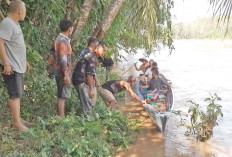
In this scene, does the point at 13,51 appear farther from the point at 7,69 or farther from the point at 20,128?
the point at 20,128

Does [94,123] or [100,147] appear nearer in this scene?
[100,147]

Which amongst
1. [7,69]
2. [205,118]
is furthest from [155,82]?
[7,69]

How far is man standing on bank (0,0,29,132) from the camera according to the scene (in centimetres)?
353

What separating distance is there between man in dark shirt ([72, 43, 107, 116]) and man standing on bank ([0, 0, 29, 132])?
4.27 ft

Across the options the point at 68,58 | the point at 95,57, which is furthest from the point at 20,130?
the point at 95,57

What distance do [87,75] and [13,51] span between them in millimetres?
1566

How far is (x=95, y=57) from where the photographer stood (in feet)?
16.6

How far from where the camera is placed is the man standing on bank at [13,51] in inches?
139

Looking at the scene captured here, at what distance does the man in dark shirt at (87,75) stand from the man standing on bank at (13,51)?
1.30 m

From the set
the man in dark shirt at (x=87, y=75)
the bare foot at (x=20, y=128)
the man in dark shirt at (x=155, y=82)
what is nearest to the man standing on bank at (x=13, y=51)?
the bare foot at (x=20, y=128)

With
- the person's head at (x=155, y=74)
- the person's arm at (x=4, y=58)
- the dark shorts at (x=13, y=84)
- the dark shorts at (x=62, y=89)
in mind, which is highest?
the person's arm at (x=4, y=58)

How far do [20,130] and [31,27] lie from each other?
1900 millimetres

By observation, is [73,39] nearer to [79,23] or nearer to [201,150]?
[79,23]

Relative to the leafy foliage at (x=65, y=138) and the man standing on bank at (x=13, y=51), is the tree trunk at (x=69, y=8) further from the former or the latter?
the man standing on bank at (x=13, y=51)
